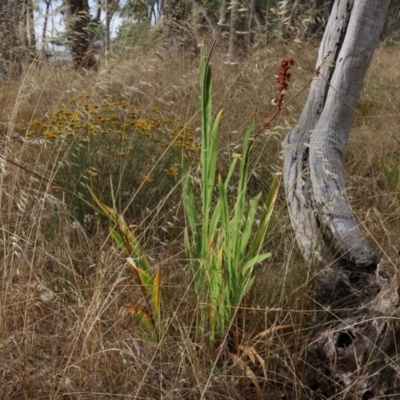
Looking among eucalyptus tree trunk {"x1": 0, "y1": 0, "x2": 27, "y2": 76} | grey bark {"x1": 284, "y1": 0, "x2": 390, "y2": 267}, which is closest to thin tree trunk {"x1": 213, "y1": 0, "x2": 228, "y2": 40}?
grey bark {"x1": 284, "y1": 0, "x2": 390, "y2": 267}

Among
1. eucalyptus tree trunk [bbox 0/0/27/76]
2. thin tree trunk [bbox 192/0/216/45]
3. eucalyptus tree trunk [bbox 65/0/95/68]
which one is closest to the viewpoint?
eucalyptus tree trunk [bbox 65/0/95/68]

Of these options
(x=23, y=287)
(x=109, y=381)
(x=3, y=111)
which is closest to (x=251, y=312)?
(x=109, y=381)

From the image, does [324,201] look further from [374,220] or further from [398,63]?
[398,63]

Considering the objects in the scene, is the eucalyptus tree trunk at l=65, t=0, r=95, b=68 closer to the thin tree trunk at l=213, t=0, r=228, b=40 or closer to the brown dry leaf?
the thin tree trunk at l=213, t=0, r=228, b=40

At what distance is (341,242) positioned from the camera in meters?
2.12

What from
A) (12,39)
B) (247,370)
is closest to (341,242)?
(247,370)

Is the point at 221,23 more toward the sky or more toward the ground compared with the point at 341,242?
more toward the sky

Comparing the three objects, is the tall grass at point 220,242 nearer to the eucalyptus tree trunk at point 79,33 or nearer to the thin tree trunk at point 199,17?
the eucalyptus tree trunk at point 79,33

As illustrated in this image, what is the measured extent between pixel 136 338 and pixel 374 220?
1.37 m

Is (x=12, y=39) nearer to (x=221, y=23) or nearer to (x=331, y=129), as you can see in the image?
(x=221, y=23)

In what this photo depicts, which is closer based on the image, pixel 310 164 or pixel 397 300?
pixel 397 300

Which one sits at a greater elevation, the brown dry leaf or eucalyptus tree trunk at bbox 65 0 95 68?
eucalyptus tree trunk at bbox 65 0 95 68

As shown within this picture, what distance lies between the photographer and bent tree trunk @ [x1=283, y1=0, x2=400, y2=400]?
70.3 inches

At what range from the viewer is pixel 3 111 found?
3.79 m
